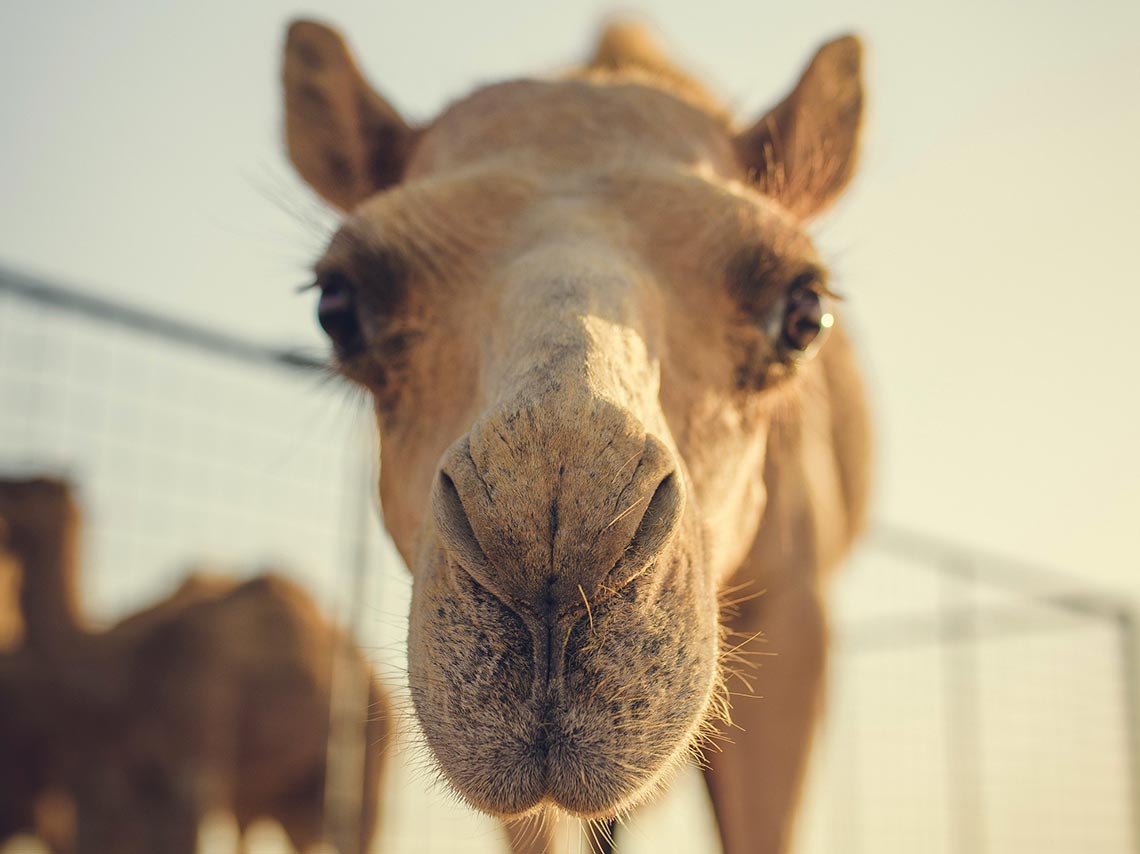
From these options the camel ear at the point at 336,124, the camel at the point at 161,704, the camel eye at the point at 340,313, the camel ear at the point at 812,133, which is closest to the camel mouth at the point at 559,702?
the camel eye at the point at 340,313

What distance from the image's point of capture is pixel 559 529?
4.80 feet

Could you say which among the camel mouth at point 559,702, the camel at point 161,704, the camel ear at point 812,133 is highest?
the camel ear at point 812,133

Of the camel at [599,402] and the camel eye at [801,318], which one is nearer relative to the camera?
the camel at [599,402]

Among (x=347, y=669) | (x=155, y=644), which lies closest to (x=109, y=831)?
(x=155, y=644)

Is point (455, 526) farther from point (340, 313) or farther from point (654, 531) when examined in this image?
point (340, 313)

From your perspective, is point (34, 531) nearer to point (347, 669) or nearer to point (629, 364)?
point (347, 669)

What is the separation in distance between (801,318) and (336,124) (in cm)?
163

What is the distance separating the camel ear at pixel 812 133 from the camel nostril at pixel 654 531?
1.72 metres

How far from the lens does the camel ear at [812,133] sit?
310cm

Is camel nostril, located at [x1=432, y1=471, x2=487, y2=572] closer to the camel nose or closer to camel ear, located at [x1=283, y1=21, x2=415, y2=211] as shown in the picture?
the camel nose

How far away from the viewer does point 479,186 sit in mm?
2424

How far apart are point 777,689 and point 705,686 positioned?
1.94m

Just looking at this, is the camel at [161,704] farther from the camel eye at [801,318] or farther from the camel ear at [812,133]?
the camel eye at [801,318]

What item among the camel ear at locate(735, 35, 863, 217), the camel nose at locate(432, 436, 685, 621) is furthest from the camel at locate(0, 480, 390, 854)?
the camel nose at locate(432, 436, 685, 621)
